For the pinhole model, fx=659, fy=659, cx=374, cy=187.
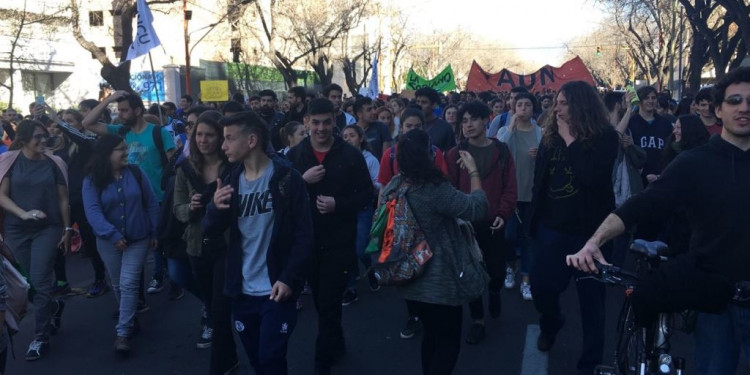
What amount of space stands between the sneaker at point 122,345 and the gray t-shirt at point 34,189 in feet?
3.89

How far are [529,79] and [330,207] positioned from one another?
12.1 meters

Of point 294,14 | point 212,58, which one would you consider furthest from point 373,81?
point 212,58

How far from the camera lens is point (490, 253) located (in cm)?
539

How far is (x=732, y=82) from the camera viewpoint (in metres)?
2.88

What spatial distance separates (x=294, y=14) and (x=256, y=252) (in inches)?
1088

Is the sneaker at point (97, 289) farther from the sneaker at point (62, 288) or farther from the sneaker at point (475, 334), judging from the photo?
the sneaker at point (475, 334)

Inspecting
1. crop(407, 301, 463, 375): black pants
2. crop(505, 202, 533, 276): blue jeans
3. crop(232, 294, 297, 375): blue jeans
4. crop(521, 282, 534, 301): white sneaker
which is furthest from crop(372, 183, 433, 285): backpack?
crop(521, 282, 534, 301): white sneaker

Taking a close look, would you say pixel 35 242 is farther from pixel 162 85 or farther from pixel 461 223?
pixel 162 85

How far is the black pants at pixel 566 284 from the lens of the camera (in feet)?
14.1

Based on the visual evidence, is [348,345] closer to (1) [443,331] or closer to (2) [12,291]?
(1) [443,331]

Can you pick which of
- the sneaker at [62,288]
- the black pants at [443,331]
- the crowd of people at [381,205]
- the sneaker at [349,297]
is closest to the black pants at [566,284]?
the crowd of people at [381,205]

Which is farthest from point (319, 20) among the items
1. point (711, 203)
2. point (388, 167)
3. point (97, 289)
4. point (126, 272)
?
point (711, 203)

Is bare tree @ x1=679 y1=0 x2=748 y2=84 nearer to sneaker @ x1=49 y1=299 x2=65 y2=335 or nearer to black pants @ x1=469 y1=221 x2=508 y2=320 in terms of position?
black pants @ x1=469 y1=221 x2=508 y2=320

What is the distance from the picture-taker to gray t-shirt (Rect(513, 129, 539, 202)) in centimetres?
617
